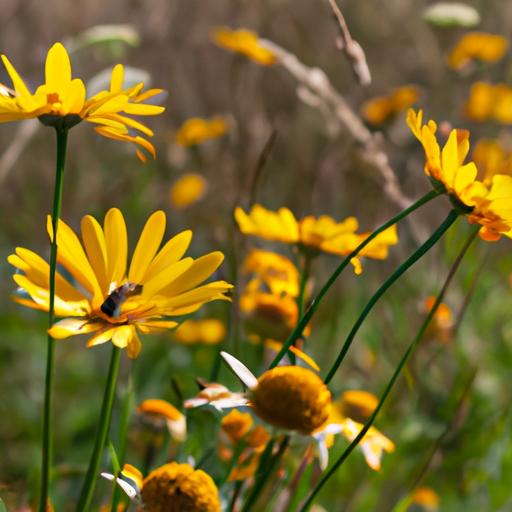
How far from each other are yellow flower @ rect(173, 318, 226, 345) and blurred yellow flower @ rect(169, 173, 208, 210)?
2.16 feet

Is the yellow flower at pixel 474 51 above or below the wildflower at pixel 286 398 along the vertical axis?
above

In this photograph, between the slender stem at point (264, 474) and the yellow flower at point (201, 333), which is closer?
the slender stem at point (264, 474)

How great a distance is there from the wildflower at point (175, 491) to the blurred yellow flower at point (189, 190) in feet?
5.52

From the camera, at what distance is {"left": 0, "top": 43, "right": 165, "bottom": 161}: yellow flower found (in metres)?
0.53

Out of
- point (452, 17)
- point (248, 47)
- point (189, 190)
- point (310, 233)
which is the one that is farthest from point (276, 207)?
point (310, 233)

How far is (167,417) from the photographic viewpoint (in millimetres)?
822

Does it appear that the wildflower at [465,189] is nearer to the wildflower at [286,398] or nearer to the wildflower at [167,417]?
the wildflower at [286,398]

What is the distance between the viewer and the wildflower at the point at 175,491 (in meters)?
0.54

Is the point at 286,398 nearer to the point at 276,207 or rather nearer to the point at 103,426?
the point at 103,426

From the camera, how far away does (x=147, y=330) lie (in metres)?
0.52

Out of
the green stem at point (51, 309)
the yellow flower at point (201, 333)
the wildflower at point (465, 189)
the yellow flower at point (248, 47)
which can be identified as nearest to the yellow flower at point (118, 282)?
the green stem at point (51, 309)

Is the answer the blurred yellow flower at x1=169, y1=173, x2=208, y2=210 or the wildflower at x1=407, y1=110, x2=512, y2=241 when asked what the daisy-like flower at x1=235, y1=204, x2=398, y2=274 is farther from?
the blurred yellow flower at x1=169, y1=173, x2=208, y2=210

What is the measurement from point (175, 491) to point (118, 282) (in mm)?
135

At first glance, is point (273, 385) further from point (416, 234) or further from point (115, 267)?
point (416, 234)
